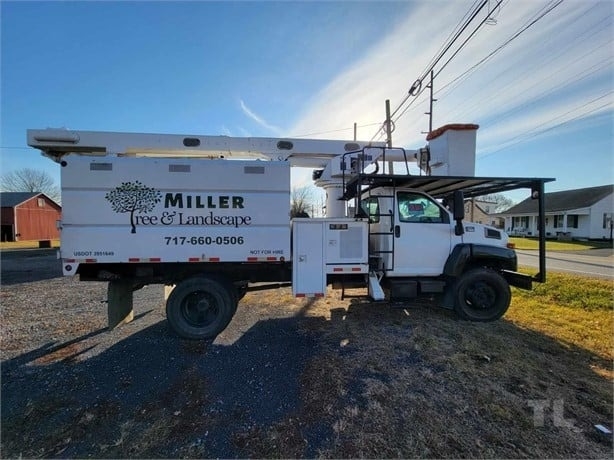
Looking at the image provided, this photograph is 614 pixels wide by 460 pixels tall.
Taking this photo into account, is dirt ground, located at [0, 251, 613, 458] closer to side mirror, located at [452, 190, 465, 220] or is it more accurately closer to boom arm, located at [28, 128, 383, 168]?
side mirror, located at [452, 190, 465, 220]

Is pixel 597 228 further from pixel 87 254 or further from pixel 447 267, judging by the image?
pixel 87 254

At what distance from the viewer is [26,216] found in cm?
3569

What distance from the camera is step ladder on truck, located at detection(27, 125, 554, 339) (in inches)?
191

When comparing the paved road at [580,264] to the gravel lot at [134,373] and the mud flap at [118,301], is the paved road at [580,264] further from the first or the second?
the mud flap at [118,301]

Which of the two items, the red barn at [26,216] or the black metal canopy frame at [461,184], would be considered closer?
the black metal canopy frame at [461,184]

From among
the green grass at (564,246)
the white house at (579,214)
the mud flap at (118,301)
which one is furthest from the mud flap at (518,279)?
the white house at (579,214)

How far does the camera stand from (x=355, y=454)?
2525 millimetres

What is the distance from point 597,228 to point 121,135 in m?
41.3

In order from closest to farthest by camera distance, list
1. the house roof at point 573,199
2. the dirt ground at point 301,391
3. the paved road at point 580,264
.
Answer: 1. the dirt ground at point 301,391
2. the paved road at point 580,264
3. the house roof at point 573,199

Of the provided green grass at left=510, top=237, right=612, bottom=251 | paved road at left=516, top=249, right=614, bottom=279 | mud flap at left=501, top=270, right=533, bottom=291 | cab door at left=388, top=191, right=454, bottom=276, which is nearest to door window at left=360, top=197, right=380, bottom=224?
cab door at left=388, top=191, right=454, bottom=276

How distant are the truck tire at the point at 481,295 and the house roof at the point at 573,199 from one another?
117ft

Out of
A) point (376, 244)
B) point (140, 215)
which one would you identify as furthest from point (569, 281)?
point (140, 215)

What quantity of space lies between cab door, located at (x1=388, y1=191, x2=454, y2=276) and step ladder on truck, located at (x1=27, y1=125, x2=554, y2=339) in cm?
2

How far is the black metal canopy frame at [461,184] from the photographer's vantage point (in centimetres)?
554
